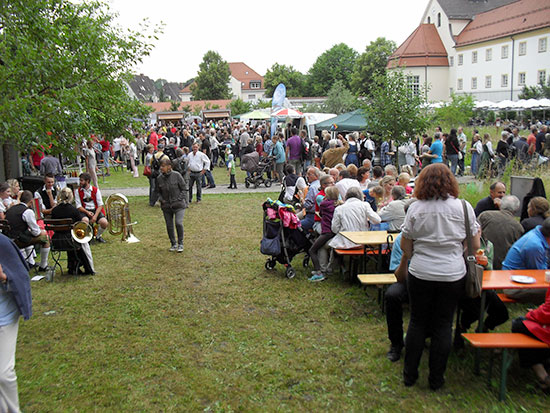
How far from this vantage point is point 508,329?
18.1 feet

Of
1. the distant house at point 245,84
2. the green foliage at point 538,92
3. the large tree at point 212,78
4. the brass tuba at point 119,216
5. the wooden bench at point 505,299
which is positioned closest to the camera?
the wooden bench at point 505,299

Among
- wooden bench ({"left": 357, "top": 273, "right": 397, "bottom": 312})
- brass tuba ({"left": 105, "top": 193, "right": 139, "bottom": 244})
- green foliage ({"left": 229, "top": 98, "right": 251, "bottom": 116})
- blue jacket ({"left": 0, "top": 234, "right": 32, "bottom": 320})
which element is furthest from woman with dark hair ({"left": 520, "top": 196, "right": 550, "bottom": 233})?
green foliage ({"left": 229, "top": 98, "right": 251, "bottom": 116})

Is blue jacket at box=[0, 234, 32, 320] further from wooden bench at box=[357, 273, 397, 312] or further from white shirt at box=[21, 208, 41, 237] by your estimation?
white shirt at box=[21, 208, 41, 237]

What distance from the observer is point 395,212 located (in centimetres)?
707

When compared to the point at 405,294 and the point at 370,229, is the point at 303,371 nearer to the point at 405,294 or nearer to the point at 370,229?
the point at 405,294

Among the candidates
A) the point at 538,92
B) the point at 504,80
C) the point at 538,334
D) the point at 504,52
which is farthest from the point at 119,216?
the point at 504,52

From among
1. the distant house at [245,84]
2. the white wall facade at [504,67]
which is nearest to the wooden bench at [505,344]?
the white wall facade at [504,67]

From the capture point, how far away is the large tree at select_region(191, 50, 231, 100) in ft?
290

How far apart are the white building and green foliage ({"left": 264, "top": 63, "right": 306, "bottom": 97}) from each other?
26.1 m

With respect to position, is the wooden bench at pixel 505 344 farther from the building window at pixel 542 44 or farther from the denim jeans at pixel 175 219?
the building window at pixel 542 44

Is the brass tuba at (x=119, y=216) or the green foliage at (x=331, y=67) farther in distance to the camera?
the green foliage at (x=331, y=67)

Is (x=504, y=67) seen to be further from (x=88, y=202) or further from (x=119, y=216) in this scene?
(x=88, y=202)

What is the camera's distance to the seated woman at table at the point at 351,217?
23.9 ft

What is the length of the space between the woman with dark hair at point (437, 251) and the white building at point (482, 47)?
139 ft
